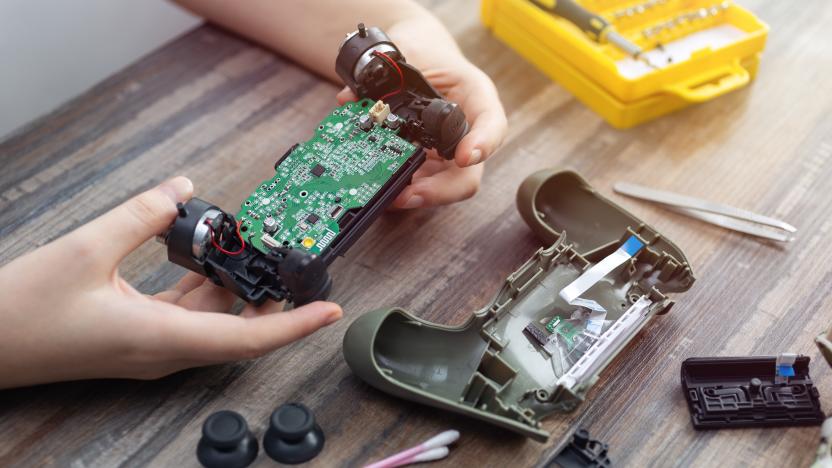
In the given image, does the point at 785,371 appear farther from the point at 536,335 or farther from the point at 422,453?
the point at 422,453

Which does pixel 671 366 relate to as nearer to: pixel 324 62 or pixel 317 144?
pixel 317 144

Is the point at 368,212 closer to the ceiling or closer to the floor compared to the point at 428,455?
closer to the ceiling

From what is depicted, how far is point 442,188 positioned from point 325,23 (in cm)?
52

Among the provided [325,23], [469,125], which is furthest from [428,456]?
[325,23]

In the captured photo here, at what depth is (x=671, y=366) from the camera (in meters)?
1.27

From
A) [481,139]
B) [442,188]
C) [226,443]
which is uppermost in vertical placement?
[481,139]

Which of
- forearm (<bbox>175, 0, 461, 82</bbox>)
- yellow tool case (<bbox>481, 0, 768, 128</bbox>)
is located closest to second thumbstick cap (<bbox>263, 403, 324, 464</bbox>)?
forearm (<bbox>175, 0, 461, 82</bbox>)

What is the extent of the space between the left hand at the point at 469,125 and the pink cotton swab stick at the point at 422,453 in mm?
454

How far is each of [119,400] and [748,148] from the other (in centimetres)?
129

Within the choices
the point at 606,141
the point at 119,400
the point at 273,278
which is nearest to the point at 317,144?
the point at 273,278

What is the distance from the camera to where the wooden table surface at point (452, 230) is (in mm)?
1183

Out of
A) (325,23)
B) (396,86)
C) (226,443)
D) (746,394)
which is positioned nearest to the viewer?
(226,443)

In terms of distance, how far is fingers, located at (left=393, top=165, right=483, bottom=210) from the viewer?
144 centimetres

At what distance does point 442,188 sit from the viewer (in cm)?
145
